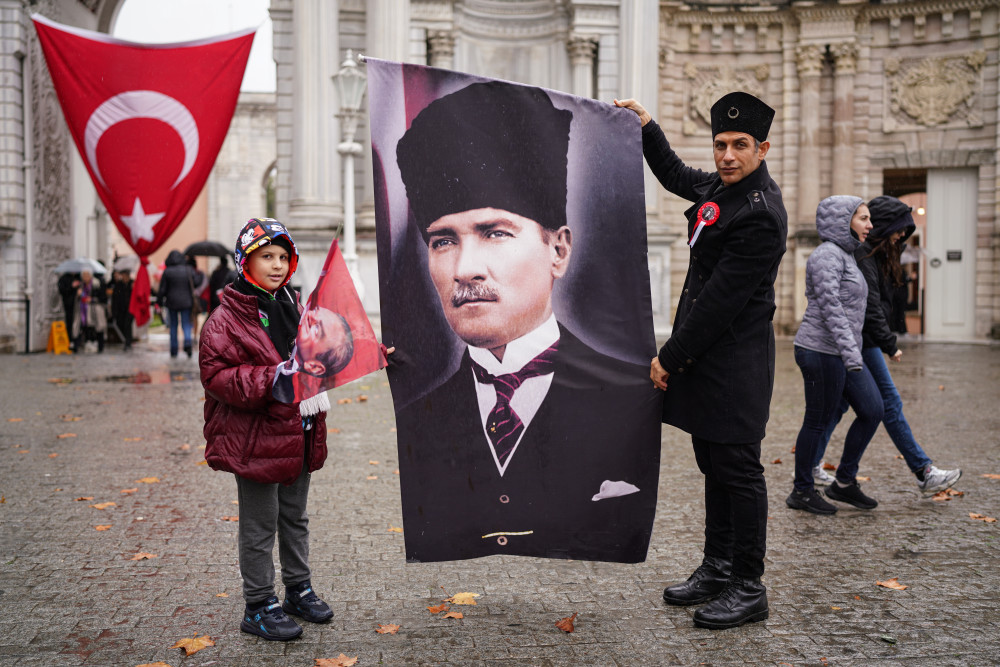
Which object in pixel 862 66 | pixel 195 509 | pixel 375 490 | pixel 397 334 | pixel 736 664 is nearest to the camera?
pixel 736 664

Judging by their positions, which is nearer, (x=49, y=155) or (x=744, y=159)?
(x=744, y=159)

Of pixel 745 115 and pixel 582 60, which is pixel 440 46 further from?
pixel 745 115

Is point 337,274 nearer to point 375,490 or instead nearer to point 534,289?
point 534,289

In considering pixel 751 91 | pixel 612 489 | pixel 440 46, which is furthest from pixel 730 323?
pixel 751 91

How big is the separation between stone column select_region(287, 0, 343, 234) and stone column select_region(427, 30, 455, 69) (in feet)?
7.51

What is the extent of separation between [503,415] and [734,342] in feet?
3.51

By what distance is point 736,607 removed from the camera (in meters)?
4.13

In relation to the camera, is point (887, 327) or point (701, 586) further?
point (887, 327)

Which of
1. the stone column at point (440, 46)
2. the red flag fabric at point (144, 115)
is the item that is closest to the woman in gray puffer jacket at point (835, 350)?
the red flag fabric at point (144, 115)

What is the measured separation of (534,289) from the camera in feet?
13.7

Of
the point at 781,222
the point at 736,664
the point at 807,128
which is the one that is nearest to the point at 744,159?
the point at 781,222

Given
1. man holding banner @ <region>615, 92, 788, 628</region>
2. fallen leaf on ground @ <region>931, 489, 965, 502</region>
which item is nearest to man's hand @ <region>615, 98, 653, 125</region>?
man holding banner @ <region>615, 92, 788, 628</region>

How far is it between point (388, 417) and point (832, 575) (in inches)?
229

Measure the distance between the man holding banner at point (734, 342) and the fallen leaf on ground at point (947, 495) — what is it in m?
2.74
